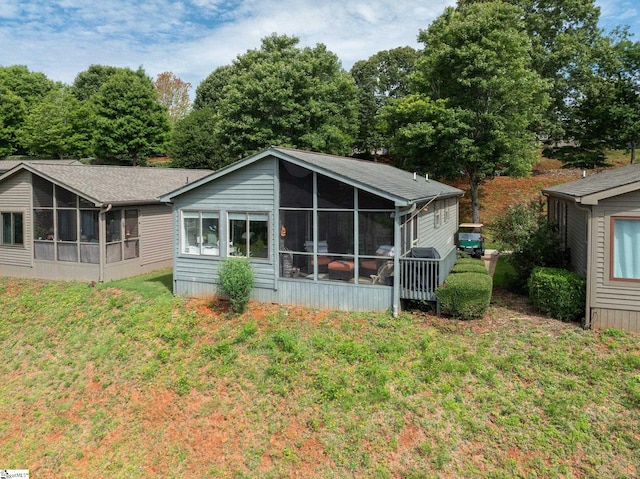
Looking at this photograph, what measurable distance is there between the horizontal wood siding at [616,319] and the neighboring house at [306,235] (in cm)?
327

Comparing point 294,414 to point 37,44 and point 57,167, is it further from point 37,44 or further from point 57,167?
point 37,44

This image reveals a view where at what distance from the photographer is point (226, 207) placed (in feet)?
39.8

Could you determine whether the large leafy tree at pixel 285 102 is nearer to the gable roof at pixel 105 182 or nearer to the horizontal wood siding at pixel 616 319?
the gable roof at pixel 105 182

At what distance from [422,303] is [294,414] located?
4.43m

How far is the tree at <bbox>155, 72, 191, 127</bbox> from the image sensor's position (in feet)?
173

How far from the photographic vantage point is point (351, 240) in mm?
10812

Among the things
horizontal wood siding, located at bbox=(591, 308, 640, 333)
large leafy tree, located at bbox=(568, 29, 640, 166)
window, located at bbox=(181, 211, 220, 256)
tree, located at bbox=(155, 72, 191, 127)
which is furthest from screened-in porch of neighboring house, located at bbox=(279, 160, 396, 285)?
tree, located at bbox=(155, 72, 191, 127)

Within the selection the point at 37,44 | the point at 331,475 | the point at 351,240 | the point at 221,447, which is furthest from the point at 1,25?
the point at 331,475

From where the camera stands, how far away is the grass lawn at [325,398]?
6863 mm

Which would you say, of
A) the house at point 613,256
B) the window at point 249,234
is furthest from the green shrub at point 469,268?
the window at point 249,234

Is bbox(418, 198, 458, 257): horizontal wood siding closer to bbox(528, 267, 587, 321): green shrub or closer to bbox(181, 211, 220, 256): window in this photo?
bbox(528, 267, 587, 321): green shrub

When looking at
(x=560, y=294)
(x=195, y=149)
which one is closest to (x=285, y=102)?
(x=195, y=149)

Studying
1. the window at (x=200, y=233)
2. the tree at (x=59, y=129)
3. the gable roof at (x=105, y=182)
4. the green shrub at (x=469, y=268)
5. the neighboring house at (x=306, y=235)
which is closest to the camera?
the neighboring house at (x=306, y=235)

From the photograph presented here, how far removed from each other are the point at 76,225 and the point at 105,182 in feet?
7.11
